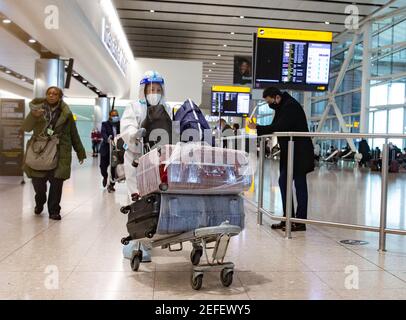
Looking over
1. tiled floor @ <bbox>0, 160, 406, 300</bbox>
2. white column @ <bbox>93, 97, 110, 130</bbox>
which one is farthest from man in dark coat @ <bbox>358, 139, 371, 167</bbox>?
white column @ <bbox>93, 97, 110, 130</bbox>

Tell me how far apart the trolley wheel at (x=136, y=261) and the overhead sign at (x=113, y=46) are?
993 centimetres

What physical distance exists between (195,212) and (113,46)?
12.7 m

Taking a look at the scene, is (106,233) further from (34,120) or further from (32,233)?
(34,120)

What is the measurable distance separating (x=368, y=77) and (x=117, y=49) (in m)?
10.0

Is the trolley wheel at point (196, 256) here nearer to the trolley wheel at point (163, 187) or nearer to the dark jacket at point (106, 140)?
the trolley wheel at point (163, 187)

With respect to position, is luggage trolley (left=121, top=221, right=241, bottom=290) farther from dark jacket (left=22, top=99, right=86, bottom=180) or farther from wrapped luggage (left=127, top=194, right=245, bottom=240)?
dark jacket (left=22, top=99, right=86, bottom=180)

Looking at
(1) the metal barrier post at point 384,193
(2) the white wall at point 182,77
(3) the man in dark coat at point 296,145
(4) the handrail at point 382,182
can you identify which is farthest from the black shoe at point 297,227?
(2) the white wall at point 182,77

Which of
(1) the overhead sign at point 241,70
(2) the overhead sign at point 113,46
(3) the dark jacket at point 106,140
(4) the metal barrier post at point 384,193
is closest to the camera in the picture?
(4) the metal barrier post at point 384,193

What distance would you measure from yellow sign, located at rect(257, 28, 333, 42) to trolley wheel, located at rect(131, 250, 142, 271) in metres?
5.43

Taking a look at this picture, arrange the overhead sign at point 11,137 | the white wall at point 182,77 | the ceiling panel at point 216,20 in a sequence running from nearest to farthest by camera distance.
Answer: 1. the overhead sign at point 11,137
2. the ceiling panel at point 216,20
3. the white wall at point 182,77

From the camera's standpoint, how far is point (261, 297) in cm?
281

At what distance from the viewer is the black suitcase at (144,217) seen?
283 cm

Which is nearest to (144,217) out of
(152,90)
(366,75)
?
(152,90)
